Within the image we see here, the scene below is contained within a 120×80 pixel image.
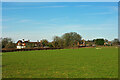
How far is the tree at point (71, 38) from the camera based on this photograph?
139625mm

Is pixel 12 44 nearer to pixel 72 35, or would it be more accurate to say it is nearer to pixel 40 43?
pixel 40 43

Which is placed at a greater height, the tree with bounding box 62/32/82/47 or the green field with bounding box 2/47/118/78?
the tree with bounding box 62/32/82/47

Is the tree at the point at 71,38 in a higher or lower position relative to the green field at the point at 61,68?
higher

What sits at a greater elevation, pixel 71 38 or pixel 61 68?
pixel 71 38

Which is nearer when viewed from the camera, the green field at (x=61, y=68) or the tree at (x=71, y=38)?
the green field at (x=61, y=68)

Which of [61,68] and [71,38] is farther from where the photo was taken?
[71,38]

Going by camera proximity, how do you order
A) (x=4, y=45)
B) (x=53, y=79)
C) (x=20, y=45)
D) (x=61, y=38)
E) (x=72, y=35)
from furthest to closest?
(x=72, y=35) < (x=61, y=38) < (x=20, y=45) < (x=4, y=45) < (x=53, y=79)

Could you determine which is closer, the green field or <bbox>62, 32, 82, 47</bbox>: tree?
the green field

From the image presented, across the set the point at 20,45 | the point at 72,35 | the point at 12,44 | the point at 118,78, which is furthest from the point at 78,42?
the point at 118,78

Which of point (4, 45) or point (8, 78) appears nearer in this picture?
point (8, 78)

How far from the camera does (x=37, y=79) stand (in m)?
12.1

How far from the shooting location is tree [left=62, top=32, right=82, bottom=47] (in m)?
140

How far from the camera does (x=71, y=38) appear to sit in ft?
483

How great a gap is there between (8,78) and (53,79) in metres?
3.29
